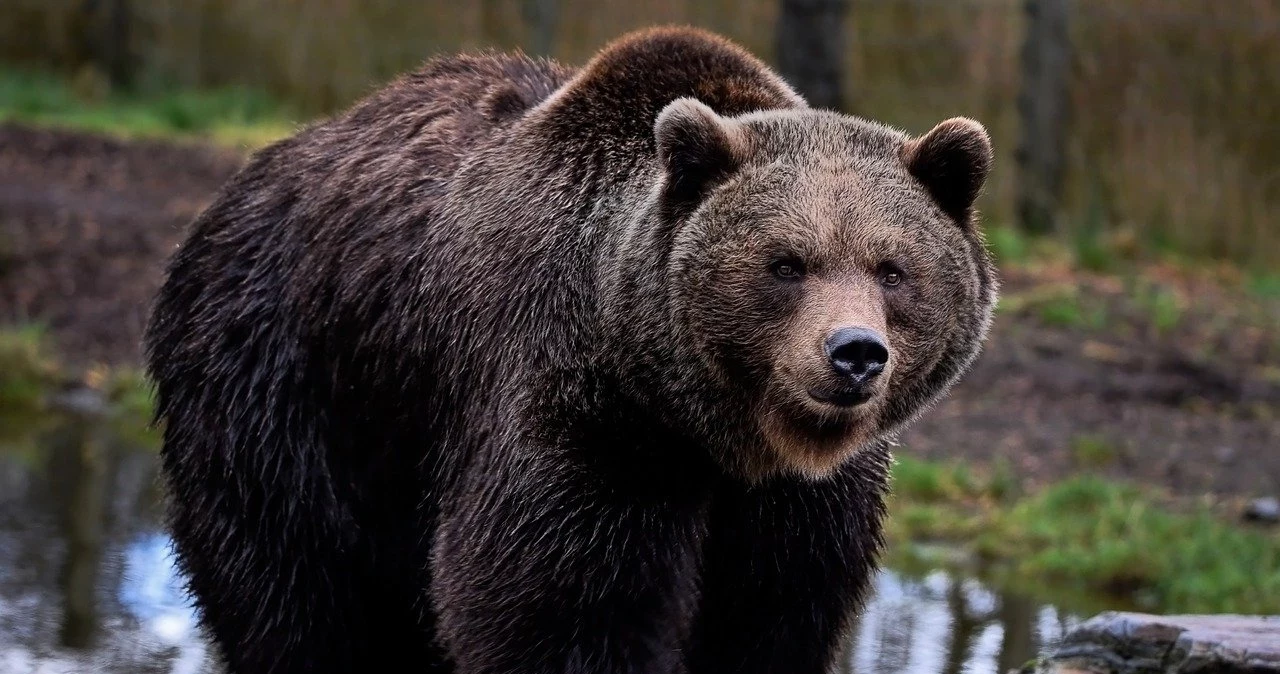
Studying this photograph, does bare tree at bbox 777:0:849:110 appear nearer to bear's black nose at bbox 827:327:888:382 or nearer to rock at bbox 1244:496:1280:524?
rock at bbox 1244:496:1280:524

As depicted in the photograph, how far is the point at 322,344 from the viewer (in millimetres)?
5227

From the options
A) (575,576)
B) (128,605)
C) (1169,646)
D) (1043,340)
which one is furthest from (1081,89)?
(575,576)

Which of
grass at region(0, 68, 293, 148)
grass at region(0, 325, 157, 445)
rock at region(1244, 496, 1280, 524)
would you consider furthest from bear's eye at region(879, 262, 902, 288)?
grass at region(0, 68, 293, 148)

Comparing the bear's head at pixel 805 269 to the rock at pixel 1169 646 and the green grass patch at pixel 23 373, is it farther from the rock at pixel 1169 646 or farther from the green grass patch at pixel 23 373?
the green grass patch at pixel 23 373

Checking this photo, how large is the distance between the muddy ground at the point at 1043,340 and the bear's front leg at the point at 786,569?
413 centimetres

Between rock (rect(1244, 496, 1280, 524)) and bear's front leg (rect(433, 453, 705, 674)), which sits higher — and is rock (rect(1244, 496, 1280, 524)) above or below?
below

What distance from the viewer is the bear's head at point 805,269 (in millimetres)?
4141

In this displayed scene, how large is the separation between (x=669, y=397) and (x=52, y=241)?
322 inches

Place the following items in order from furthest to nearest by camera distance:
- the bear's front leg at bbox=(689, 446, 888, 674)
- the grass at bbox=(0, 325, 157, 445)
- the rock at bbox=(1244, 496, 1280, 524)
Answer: the grass at bbox=(0, 325, 157, 445)
the rock at bbox=(1244, 496, 1280, 524)
the bear's front leg at bbox=(689, 446, 888, 674)

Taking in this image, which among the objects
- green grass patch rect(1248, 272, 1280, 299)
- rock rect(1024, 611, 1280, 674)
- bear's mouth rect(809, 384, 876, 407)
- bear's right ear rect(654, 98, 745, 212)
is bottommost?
rock rect(1024, 611, 1280, 674)

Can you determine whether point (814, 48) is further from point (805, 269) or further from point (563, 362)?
point (805, 269)

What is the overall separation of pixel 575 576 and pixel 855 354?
3.02 ft

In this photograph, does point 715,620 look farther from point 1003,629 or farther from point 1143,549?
point 1143,549

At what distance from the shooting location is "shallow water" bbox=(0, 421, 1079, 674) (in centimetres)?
621
